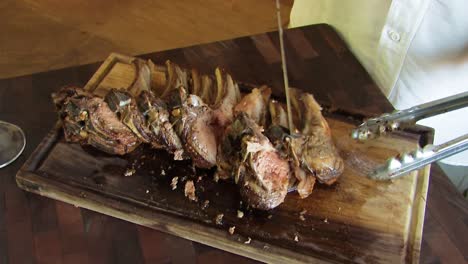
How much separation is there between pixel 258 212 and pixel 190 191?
17 cm

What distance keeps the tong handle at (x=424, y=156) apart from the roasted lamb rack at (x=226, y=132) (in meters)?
0.16

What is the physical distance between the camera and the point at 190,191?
1121 mm

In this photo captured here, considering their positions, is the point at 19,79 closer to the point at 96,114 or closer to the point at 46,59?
the point at 96,114

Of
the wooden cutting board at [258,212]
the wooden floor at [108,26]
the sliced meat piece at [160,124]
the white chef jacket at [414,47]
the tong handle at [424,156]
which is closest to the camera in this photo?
the tong handle at [424,156]

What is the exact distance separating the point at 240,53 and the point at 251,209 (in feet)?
2.02

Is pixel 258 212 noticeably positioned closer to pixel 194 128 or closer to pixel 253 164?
pixel 253 164

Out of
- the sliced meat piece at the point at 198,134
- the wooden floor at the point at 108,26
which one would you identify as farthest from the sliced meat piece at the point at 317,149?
the wooden floor at the point at 108,26

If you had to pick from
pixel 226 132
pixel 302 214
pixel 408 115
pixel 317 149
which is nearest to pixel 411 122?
pixel 408 115

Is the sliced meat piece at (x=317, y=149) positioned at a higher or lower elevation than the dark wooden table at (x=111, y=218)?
higher

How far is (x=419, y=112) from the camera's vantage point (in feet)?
3.23

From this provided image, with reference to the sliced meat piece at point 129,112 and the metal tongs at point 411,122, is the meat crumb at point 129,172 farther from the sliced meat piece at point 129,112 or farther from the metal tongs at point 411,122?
the metal tongs at point 411,122

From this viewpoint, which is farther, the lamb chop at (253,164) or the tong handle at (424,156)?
the lamb chop at (253,164)

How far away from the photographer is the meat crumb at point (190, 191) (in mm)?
1113

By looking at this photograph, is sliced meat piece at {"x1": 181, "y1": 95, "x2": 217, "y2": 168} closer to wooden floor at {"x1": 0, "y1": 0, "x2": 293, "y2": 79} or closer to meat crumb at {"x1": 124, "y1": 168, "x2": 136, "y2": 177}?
meat crumb at {"x1": 124, "y1": 168, "x2": 136, "y2": 177}
